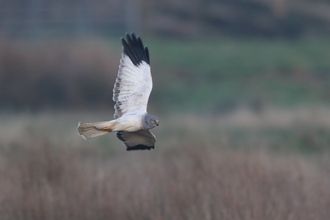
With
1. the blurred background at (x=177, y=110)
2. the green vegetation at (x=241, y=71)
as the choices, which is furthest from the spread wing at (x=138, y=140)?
the green vegetation at (x=241, y=71)

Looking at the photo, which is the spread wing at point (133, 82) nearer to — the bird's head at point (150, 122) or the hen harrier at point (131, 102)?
the hen harrier at point (131, 102)

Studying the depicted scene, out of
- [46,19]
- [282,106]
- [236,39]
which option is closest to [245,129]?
[282,106]

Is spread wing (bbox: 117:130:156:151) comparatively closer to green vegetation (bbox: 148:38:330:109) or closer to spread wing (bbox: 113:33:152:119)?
spread wing (bbox: 113:33:152:119)

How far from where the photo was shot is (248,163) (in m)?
9.10

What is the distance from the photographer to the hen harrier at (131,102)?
23.7 ft

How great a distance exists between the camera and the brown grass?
823 centimetres

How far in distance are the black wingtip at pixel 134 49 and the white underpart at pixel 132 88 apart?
0.04 meters

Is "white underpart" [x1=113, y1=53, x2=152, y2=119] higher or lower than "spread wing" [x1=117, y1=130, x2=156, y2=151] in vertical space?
higher

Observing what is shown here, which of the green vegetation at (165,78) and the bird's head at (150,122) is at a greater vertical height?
the green vegetation at (165,78)

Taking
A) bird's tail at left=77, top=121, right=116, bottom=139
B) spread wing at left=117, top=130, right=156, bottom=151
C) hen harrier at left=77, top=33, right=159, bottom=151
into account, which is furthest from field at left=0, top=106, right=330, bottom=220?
bird's tail at left=77, top=121, right=116, bottom=139

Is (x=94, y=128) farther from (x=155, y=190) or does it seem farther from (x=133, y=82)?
(x=155, y=190)

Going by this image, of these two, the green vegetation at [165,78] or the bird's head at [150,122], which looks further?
the green vegetation at [165,78]

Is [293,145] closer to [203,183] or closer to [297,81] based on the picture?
[203,183]

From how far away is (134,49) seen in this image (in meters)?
7.86
